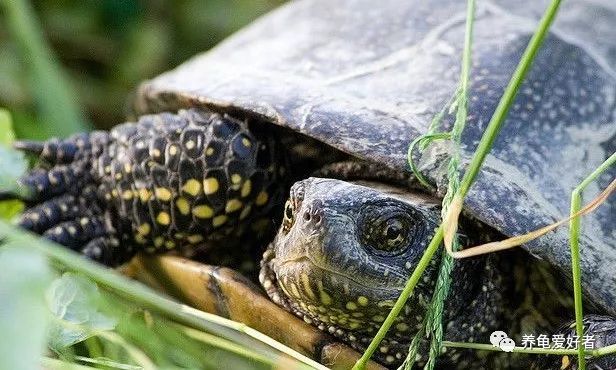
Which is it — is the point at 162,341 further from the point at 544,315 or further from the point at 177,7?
the point at 177,7

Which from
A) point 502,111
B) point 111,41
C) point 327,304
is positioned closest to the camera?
point 502,111

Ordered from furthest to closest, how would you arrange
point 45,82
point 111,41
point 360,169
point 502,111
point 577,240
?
1. point 111,41
2. point 45,82
3. point 360,169
4. point 577,240
5. point 502,111

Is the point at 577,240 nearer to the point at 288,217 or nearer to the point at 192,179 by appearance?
the point at 288,217

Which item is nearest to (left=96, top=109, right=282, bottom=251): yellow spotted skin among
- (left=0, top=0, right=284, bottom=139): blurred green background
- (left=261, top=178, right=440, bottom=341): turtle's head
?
(left=261, top=178, right=440, bottom=341): turtle's head

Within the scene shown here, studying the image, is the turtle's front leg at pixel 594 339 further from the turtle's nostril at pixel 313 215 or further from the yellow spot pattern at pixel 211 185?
the yellow spot pattern at pixel 211 185

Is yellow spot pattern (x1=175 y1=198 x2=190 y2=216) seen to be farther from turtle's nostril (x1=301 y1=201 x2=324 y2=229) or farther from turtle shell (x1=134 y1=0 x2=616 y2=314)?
turtle's nostril (x1=301 y1=201 x2=324 y2=229)

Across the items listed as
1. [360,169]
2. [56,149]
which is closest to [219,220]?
[360,169]

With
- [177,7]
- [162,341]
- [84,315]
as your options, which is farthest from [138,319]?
[177,7]
